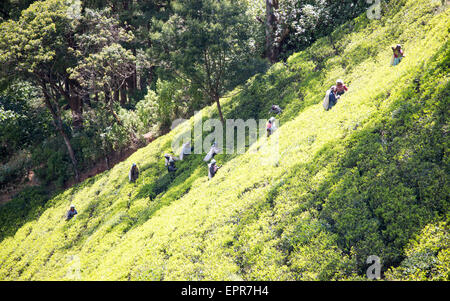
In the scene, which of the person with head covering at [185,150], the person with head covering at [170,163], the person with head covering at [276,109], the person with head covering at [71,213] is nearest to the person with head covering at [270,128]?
the person with head covering at [276,109]

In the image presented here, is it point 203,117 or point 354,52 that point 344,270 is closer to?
point 354,52

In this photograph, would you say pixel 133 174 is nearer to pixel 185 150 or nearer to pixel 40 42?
pixel 185 150

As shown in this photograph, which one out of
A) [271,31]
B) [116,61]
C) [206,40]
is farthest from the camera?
[116,61]

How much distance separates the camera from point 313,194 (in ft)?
29.1

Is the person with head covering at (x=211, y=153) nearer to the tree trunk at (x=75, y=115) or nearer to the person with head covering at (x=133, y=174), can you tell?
the person with head covering at (x=133, y=174)

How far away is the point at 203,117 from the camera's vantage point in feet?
71.9

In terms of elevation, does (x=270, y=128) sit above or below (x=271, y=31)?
below

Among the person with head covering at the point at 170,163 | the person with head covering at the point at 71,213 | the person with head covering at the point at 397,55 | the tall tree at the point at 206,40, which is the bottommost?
the person with head covering at the point at 71,213

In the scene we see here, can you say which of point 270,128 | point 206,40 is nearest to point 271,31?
point 206,40

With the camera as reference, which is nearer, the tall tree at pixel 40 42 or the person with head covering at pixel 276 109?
the person with head covering at pixel 276 109

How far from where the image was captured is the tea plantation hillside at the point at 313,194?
695 cm

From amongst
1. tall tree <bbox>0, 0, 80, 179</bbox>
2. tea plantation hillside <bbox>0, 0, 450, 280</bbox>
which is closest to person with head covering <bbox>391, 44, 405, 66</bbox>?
tea plantation hillside <bbox>0, 0, 450, 280</bbox>

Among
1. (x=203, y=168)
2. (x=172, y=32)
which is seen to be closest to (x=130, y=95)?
(x=172, y=32)

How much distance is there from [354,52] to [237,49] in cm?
635
